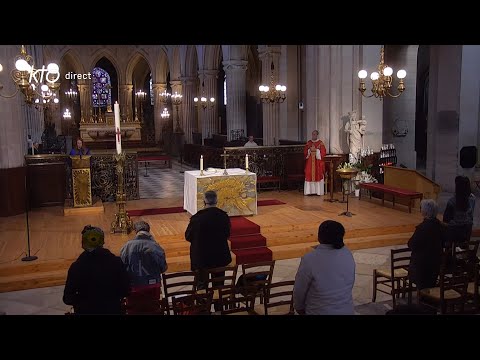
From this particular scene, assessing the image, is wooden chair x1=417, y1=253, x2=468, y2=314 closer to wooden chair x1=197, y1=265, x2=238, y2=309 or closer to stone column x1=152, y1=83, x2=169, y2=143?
wooden chair x1=197, y1=265, x2=238, y2=309

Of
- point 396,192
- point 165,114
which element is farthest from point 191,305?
point 165,114

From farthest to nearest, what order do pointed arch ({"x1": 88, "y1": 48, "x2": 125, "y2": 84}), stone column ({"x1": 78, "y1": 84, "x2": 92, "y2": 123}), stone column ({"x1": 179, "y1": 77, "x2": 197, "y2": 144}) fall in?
stone column ({"x1": 78, "y1": 84, "x2": 92, "y2": 123})
pointed arch ({"x1": 88, "y1": 48, "x2": 125, "y2": 84})
stone column ({"x1": 179, "y1": 77, "x2": 197, "y2": 144})

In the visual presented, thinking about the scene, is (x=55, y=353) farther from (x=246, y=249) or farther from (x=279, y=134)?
(x=279, y=134)

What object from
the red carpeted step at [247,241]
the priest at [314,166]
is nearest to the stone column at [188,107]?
the priest at [314,166]

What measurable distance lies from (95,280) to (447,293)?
150 inches

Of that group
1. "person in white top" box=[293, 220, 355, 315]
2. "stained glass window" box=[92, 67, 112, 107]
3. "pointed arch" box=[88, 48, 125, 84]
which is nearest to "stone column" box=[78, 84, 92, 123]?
"pointed arch" box=[88, 48, 125, 84]

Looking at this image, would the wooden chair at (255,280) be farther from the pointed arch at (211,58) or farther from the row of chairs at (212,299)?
the pointed arch at (211,58)

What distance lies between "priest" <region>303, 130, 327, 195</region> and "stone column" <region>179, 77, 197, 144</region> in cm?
1524

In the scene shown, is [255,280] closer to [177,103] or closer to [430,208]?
[430,208]

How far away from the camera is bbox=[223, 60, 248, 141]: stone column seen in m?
21.4

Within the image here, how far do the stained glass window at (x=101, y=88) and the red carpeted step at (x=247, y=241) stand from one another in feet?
94.3

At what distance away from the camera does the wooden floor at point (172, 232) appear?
313 inches

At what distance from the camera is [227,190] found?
33.3 ft
